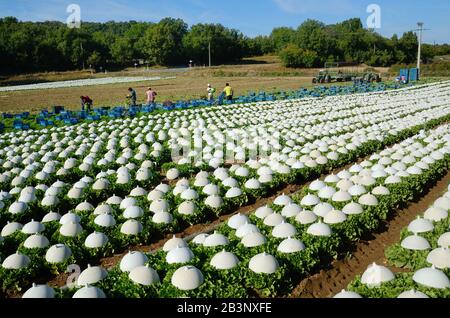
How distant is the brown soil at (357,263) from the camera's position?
889cm

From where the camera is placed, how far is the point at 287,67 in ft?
292

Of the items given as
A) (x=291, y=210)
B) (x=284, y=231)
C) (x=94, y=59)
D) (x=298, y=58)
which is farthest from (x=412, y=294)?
(x=94, y=59)

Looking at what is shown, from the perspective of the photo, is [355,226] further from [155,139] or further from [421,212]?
[155,139]

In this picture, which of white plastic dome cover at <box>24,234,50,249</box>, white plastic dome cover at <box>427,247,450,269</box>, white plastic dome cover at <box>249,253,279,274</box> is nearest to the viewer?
white plastic dome cover at <box>427,247,450,269</box>

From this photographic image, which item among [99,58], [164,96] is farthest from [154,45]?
[164,96]

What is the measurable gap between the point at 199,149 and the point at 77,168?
5498 millimetres

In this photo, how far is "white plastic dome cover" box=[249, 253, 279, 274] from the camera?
28.3 ft

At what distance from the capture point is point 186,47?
4272 inches

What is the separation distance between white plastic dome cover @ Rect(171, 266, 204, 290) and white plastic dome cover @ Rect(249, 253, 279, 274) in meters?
1.12

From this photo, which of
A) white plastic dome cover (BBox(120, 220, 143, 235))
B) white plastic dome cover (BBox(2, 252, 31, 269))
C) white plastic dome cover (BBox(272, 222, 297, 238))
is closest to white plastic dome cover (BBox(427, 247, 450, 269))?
white plastic dome cover (BBox(272, 222, 297, 238))

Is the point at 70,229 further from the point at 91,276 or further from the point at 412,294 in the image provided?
the point at 412,294

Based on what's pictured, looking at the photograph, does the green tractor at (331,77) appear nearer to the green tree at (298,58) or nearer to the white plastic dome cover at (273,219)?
the green tree at (298,58)

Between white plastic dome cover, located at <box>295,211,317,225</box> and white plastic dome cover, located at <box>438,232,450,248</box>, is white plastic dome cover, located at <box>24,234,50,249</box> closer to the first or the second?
white plastic dome cover, located at <box>295,211,317,225</box>
